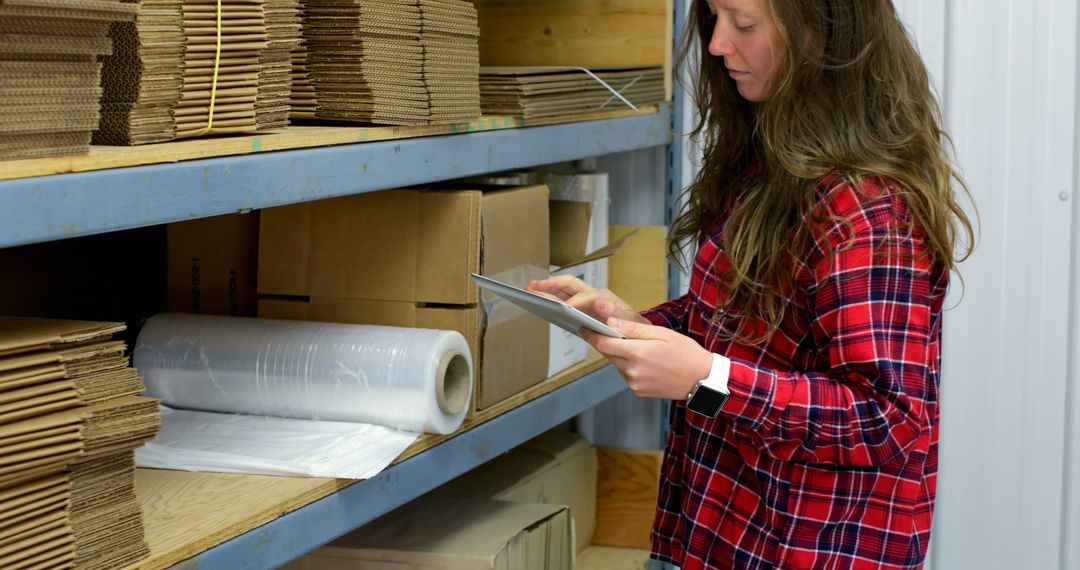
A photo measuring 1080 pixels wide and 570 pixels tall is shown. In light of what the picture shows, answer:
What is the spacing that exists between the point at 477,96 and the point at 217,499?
2.49 ft

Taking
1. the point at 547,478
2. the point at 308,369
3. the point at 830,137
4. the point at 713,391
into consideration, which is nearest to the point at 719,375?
the point at 713,391

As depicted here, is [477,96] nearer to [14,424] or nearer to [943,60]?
[14,424]

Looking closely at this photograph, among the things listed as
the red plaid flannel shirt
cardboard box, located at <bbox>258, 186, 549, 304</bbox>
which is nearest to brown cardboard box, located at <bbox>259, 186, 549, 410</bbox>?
cardboard box, located at <bbox>258, 186, 549, 304</bbox>

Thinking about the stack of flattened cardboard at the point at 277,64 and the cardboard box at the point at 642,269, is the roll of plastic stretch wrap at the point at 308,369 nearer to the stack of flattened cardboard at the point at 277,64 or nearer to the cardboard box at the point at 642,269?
the stack of flattened cardboard at the point at 277,64

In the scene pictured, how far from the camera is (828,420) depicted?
145cm

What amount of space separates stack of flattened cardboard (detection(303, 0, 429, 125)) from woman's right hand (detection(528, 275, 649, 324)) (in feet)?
1.05

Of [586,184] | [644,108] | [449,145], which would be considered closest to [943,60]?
[644,108]

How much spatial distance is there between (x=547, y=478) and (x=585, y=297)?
2.92ft

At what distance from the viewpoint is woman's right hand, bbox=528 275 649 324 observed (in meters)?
Result: 1.76

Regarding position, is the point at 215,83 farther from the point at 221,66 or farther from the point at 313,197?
the point at 313,197

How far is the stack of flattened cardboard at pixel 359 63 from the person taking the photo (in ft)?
5.31

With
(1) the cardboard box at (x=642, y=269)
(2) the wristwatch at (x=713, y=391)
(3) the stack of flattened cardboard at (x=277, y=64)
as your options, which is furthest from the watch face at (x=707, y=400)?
(1) the cardboard box at (x=642, y=269)

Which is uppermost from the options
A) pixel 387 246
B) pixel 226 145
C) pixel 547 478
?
pixel 226 145

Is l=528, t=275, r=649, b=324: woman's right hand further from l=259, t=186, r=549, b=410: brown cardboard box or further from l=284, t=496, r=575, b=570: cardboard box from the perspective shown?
l=284, t=496, r=575, b=570: cardboard box
